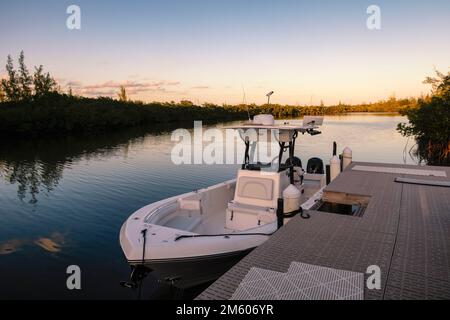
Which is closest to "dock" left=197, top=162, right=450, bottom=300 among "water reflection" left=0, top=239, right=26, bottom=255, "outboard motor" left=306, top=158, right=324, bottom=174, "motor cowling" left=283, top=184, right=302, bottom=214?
"motor cowling" left=283, top=184, right=302, bottom=214

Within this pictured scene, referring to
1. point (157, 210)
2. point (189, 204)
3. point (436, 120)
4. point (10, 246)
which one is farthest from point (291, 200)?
point (436, 120)

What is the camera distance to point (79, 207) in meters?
13.8

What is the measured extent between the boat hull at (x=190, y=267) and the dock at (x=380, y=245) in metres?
1.37

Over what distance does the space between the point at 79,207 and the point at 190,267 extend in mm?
9159

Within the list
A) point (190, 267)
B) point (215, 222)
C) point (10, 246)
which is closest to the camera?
point (190, 267)

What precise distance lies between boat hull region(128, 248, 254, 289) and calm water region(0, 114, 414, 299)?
1.30 meters

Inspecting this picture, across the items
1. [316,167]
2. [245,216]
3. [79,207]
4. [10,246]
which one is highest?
[316,167]

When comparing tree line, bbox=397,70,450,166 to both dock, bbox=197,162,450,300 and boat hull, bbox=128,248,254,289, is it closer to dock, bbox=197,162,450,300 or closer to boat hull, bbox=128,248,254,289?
dock, bbox=197,162,450,300

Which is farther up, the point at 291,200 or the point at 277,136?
the point at 277,136

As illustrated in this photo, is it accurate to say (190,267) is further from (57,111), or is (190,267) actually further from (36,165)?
(57,111)

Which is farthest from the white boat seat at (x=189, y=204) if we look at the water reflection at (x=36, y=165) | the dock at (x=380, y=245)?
the water reflection at (x=36, y=165)
